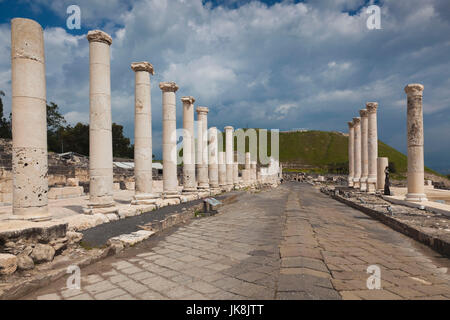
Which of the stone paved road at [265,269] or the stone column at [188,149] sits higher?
the stone column at [188,149]

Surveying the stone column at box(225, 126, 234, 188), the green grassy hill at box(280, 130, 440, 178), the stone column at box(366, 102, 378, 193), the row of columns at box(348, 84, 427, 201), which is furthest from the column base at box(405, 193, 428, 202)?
the green grassy hill at box(280, 130, 440, 178)

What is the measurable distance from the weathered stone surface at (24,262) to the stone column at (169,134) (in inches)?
378

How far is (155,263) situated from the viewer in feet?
16.0

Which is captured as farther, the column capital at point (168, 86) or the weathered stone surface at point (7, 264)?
the column capital at point (168, 86)

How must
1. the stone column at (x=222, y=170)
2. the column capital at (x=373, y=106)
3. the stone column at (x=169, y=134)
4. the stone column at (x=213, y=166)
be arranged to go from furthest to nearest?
the stone column at (x=222, y=170)
the stone column at (x=213, y=166)
the column capital at (x=373, y=106)
the stone column at (x=169, y=134)

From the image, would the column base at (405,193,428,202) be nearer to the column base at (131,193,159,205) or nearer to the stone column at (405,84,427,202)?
the stone column at (405,84,427,202)

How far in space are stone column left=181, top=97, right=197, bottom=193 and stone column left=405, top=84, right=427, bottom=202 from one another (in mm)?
11064

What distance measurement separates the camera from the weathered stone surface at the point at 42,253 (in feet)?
14.9

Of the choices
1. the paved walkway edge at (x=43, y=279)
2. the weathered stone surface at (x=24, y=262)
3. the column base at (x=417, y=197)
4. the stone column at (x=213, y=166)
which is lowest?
the column base at (x=417, y=197)

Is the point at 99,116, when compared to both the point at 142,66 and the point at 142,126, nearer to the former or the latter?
A: the point at 142,126

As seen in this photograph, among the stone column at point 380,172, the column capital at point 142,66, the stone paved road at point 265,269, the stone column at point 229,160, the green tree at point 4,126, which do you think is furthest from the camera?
the green tree at point 4,126

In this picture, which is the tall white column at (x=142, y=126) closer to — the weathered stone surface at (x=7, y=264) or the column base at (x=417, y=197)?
the weathered stone surface at (x=7, y=264)

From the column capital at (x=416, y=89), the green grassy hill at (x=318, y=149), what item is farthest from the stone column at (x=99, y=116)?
the green grassy hill at (x=318, y=149)
